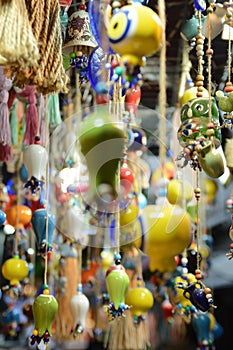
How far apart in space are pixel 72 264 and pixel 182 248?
78 cm

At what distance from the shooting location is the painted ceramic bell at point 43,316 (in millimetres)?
1598

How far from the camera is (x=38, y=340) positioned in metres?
1.58

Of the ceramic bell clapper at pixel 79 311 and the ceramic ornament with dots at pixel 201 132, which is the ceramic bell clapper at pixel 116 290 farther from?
the ceramic bell clapper at pixel 79 311

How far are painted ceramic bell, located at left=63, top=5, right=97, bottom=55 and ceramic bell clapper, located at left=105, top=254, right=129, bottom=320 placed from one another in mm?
463

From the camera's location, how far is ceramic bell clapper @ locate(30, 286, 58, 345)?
5.22 feet

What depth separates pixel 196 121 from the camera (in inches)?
57.7

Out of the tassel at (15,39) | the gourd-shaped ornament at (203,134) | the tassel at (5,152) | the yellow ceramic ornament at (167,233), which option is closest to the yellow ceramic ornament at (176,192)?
the yellow ceramic ornament at (167,233)

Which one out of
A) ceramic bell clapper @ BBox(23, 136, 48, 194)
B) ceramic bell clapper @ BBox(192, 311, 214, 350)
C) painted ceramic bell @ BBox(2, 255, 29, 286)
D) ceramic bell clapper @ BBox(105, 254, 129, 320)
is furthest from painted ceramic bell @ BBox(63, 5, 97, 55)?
ceramic bell clapper @ BBox(192, 311, 214, 350)

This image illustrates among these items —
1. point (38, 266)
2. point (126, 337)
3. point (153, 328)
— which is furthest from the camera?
point (153, 328)

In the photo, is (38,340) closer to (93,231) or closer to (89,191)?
(89,191)

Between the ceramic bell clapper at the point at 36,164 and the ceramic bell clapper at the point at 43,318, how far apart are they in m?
0.26

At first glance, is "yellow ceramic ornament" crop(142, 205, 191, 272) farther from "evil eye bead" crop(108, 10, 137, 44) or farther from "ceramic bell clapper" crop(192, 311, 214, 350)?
"evil eye bead" crop(108, 10, 137, 44)

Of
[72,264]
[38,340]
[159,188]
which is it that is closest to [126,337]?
[72,264]

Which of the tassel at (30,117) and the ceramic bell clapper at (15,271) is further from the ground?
the tassel at (30,117)
